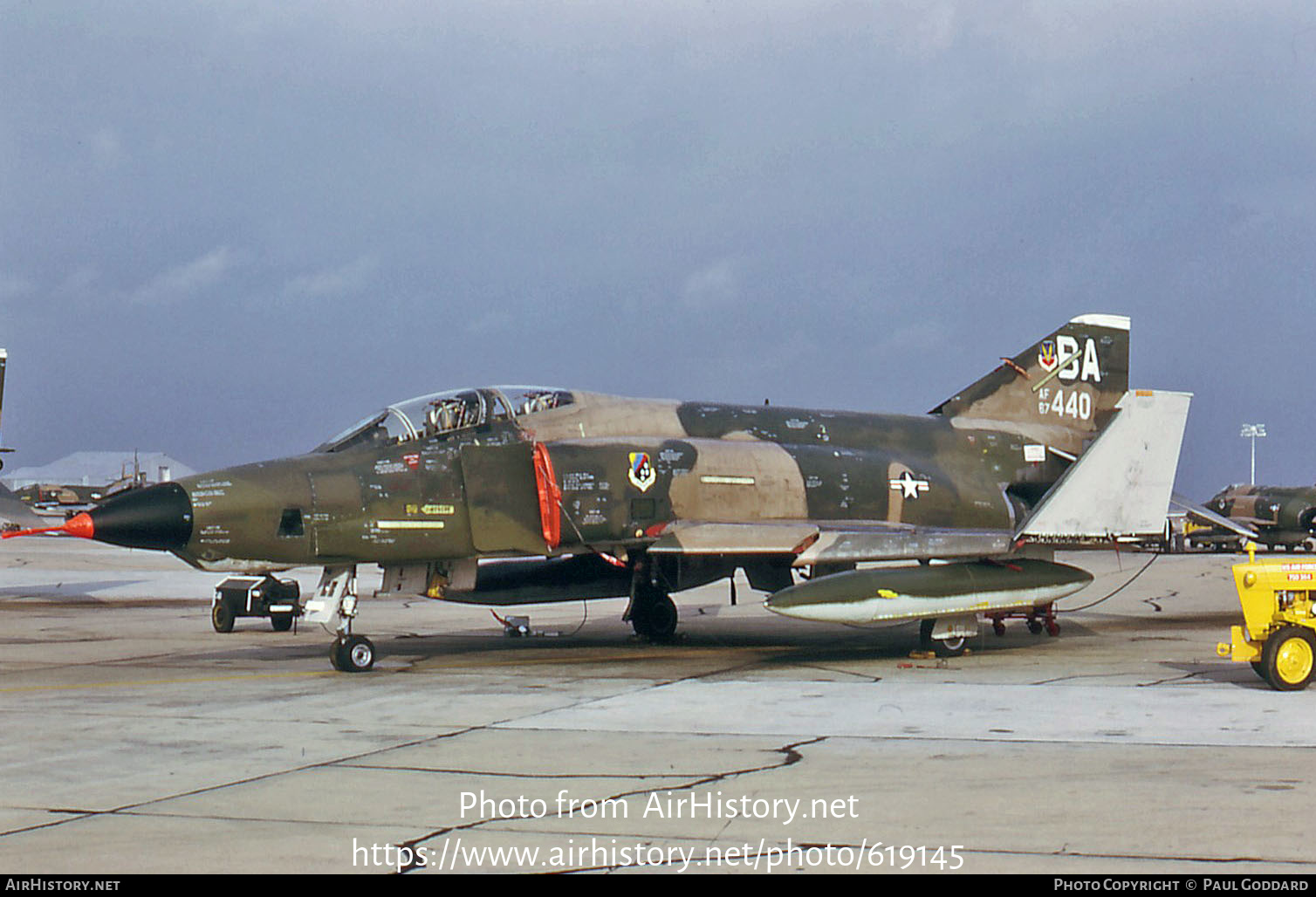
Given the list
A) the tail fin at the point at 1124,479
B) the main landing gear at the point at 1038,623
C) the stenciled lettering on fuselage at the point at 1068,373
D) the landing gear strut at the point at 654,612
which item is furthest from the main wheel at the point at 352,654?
the stenciled lettering on fuselage at the point at 1068,373

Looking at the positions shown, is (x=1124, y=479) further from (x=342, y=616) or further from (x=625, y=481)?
(x=342, y=616)

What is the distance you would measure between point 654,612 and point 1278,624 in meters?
8.27

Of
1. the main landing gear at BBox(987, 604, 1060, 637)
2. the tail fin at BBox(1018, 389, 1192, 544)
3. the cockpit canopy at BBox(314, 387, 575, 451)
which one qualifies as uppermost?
the cockpit canopy at BBox(314, 387, 575, 451)

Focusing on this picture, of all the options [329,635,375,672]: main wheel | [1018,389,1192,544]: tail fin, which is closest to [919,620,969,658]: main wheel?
[1018,389,1192,544]: tail fin

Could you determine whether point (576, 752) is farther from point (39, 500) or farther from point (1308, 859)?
point (39, 500)

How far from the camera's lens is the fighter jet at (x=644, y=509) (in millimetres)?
12266

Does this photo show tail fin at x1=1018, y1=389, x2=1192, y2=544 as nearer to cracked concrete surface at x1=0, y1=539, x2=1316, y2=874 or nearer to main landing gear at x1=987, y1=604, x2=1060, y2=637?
cracked concrete surface at x1=0, y1=539, x2=1316, y2=874

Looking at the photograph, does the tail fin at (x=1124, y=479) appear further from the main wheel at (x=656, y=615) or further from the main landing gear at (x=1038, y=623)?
the main wheel at (x=656, y=615)

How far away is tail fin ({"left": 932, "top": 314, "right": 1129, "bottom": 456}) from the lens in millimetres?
18125

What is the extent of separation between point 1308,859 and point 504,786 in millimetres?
3770

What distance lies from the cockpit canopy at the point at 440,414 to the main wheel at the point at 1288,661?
24.9 feet

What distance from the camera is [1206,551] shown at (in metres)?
50.3

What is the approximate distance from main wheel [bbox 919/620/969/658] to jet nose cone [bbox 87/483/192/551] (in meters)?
7.83

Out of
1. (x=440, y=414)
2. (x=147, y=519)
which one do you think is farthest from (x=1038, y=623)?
(x=147, y=519)
